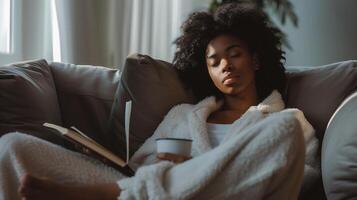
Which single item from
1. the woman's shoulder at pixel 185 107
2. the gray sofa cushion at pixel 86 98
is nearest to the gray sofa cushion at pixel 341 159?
the woman's shoulder at pixel 185 107

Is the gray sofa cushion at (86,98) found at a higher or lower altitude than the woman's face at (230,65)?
lower

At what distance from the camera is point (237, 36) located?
1.68 meters

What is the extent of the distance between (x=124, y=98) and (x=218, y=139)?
318 mm

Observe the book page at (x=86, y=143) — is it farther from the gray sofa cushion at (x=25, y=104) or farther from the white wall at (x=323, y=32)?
the white wall at (x=323, y=32)

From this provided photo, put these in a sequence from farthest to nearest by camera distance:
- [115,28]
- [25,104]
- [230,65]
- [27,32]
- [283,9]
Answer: [283,9] < [115,28] < [27,32] < [230,65] < [25,104]

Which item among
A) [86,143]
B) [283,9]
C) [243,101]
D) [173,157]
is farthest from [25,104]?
[283,9]

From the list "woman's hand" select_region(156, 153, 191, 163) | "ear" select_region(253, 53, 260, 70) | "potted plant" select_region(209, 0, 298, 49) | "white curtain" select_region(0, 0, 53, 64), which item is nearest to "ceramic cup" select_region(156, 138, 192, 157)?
"woman's hand" select_region(156, 153, 191, 163)

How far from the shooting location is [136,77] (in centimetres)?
165

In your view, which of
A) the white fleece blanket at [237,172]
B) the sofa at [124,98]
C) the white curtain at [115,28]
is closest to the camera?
the white fleece blanket at [237,172]

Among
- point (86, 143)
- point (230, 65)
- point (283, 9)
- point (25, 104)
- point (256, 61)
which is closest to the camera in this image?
point (86, 143)

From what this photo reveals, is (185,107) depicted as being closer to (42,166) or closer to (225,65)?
(225,65)

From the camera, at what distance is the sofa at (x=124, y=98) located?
1466 millimetres

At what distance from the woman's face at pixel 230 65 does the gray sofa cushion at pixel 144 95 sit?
5.4 inches

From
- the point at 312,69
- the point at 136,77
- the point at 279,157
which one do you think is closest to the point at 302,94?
the point at 312,69
